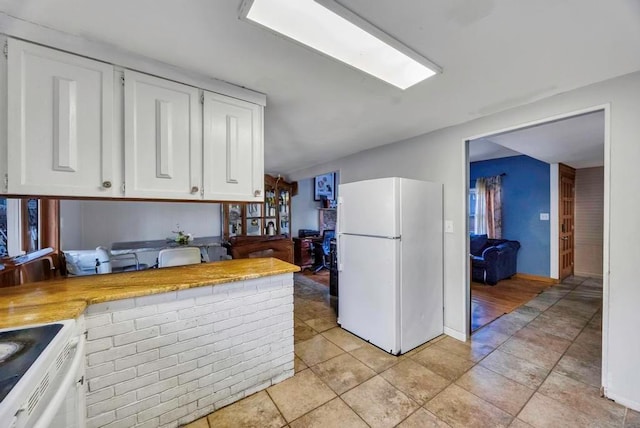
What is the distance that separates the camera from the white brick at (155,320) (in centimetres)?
147

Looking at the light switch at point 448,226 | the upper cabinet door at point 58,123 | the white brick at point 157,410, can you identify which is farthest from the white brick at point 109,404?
the light switch at point 448,226

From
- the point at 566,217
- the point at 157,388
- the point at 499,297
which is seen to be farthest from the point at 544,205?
the point at 157,388

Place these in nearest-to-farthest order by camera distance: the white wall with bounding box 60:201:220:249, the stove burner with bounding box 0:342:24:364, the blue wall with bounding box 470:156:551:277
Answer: the stove burner with bounding box 0:342:24:364
the white wall with bounding box 60:201:220:249
the blue wall with bounding box 470:156:551:277

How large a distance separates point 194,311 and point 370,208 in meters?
1.68

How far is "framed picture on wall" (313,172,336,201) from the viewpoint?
665 cm

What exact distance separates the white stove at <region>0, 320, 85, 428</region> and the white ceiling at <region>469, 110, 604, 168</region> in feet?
10.5

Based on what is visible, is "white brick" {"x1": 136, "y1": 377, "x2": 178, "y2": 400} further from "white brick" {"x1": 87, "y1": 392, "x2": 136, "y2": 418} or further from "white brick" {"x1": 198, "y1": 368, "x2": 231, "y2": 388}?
"white brick" {"x1": 198, "y1": 368, "x2": 231, "y2": 388}

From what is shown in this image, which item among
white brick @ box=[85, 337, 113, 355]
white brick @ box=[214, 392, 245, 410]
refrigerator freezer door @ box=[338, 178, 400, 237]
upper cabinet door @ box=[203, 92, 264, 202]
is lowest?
white brick @ box=[214, 392, 245, 410]

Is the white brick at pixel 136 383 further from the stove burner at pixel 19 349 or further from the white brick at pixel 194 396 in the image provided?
the stove burner at pixel 19 349

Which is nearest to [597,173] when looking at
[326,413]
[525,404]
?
[525,404]

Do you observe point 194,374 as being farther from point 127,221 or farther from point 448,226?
point 127,221

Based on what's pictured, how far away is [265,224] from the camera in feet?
18.0

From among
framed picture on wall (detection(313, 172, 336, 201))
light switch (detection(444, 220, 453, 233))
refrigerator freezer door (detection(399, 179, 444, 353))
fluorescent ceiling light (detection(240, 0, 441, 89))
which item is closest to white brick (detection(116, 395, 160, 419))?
refrigerator freezer door (detection(399, 179, 444, 353))

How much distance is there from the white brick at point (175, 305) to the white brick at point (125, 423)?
58 centimetres
